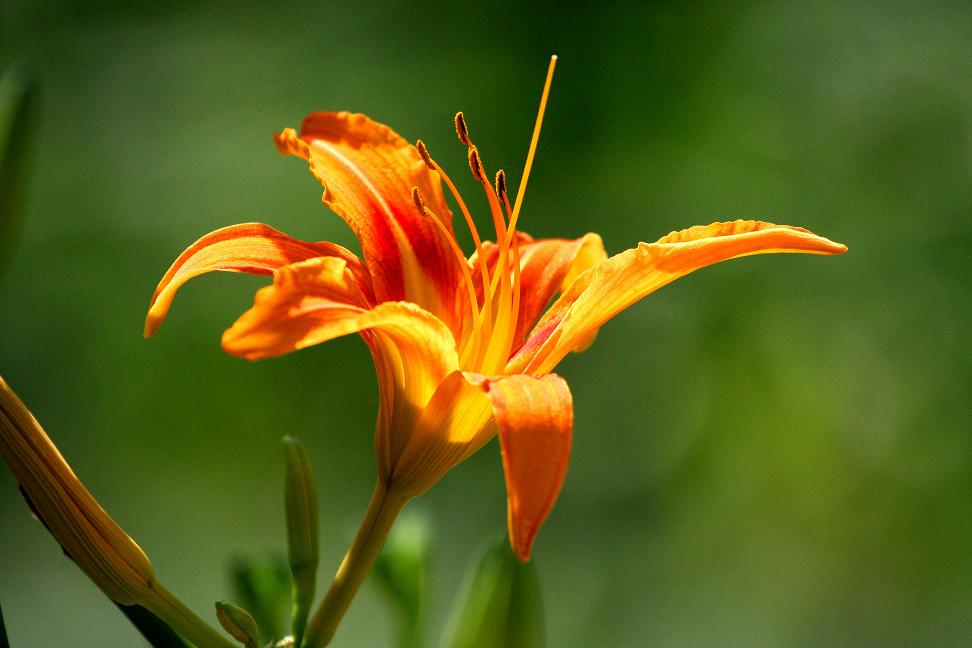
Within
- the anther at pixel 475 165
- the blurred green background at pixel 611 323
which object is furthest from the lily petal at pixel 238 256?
the blurred green background at pixel 611 323

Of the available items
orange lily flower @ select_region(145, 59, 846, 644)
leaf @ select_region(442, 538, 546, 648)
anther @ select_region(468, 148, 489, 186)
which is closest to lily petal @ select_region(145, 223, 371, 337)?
orange lily flower @ select_region(145, 59, 846, 644)

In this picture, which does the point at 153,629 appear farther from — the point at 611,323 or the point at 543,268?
the point at 611,323

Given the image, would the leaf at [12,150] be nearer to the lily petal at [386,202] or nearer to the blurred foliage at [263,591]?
the lily petal at [386,202]

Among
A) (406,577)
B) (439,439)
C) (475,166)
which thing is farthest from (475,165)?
(406,577)

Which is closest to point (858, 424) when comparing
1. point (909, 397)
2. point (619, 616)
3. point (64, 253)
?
point (909, 397)

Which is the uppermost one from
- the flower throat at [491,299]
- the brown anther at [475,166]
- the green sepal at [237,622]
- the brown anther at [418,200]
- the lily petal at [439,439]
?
the brown anther at [475,166]

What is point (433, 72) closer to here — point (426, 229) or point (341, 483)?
point (341, 483)

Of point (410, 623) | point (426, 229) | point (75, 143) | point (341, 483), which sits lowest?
point (341, 483)
